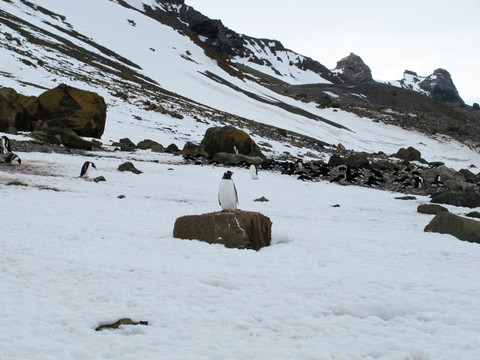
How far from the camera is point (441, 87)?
155125mm

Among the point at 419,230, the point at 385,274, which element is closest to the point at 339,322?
the point at 385,274

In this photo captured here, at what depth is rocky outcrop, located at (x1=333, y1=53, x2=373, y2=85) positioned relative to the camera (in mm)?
154250

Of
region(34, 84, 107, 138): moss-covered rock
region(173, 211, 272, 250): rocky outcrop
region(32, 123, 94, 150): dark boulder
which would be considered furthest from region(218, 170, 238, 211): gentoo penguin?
region(34, 84, 107, 138): moss-covered rock

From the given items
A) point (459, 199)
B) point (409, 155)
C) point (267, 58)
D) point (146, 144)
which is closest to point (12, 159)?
point (146, 144)

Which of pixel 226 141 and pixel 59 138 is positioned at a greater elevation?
pixel 226 141

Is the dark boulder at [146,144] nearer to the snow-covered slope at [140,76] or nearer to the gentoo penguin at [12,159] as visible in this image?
the snow-covered slope at [140,76]

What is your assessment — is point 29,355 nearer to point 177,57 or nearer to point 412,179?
point 412,179

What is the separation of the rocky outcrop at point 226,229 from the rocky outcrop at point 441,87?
16590 cm

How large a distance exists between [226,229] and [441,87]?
559 ft

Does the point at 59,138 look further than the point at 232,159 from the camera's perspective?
No

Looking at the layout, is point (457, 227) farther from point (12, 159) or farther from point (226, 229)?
point (12, 159)

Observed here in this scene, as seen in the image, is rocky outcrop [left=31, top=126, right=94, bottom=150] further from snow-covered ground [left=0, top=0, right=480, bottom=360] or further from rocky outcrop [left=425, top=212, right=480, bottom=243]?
rocky outcrop [left=425, top=212, right=480, bottom=243]

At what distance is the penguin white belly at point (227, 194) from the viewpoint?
9.34m

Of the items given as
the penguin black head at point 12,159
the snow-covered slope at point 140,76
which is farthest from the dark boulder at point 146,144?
the penguin black head at point 12,159
